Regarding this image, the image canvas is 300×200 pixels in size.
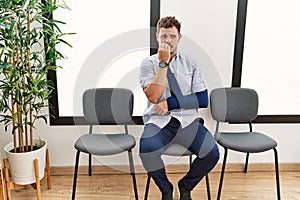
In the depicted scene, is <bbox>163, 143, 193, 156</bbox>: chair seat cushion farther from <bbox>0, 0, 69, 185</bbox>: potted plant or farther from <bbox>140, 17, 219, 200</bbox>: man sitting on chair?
<bbox>0, 0, 69, 185</bbox>: potted plant

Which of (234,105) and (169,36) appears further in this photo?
(234,105)

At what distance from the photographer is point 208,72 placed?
269 centimetres

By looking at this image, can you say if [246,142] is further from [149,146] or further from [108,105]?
[108,105]

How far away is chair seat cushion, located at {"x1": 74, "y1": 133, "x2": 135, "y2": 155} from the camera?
2.13 m

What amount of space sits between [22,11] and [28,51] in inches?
10.3

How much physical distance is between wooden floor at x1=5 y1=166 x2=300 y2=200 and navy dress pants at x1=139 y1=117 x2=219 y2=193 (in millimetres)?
358

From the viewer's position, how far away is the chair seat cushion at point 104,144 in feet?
6.98

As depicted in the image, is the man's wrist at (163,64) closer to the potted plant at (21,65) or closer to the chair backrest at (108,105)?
the chair backrest at (108,105)

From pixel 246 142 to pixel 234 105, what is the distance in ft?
1.23

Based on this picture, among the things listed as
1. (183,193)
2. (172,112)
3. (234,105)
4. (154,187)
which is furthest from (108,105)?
(234,105)

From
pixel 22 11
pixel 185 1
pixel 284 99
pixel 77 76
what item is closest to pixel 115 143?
pixel 77 76

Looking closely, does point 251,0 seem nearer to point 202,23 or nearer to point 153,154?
point 202,23

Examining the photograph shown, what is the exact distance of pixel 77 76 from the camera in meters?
2.66

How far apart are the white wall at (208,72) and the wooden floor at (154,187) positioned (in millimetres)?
141
